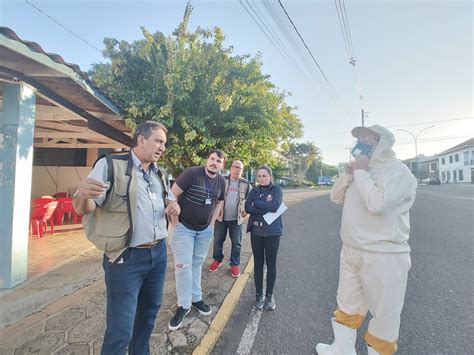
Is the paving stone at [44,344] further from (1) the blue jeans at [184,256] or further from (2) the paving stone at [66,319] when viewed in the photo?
(1) the blue jeans at [184,256]

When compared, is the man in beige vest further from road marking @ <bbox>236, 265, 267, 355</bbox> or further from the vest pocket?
road marking @ <bbox>236, 265, 267, 355</bbox>

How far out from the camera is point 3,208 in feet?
10.7

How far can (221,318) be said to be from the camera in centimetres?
268

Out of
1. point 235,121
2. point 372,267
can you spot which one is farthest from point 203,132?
point 372,267

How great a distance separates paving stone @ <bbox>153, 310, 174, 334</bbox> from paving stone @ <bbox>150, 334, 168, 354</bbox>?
0.07 m

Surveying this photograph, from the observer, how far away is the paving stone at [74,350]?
215cm

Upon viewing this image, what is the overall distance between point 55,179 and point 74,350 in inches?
387

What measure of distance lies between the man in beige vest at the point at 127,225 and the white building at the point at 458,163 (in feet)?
192

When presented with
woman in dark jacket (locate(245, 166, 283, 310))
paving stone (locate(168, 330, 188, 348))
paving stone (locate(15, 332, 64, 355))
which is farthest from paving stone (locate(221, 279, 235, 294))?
paving stone (locate(15, 332, 64, 355))

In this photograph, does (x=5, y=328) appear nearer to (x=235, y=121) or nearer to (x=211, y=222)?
(x=211, y=222)

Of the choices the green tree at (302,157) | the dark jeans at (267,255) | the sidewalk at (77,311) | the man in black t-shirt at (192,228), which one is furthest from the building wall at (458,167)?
the man in black t-shirt at (192,228)

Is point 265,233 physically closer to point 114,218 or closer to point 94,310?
point 114,218

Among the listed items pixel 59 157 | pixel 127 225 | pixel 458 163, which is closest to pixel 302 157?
pixel 458 163

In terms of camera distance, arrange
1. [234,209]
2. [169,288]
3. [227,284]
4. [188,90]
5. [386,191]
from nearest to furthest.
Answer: [386,191] < [169,288] < [227,284] < [234,209] < [188,90]
